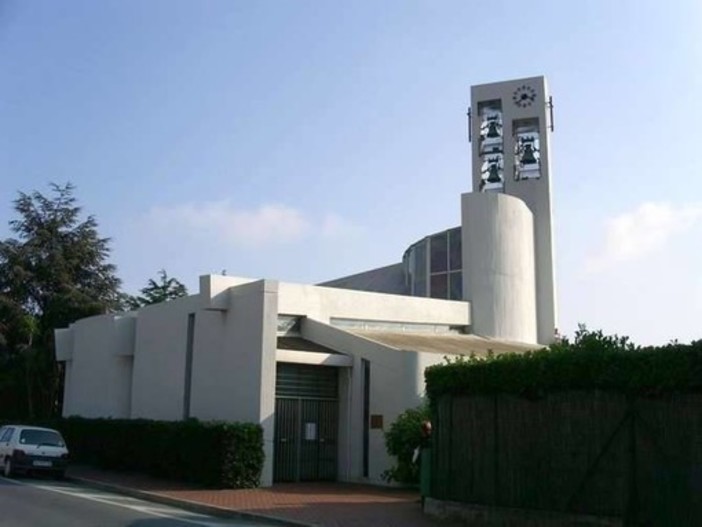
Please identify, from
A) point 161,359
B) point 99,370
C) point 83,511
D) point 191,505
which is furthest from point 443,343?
point 83,511

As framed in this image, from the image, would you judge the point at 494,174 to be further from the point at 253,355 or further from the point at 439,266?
the point at 253,355

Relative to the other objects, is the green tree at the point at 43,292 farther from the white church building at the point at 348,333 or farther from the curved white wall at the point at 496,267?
the curved white wall at the point at 496,267

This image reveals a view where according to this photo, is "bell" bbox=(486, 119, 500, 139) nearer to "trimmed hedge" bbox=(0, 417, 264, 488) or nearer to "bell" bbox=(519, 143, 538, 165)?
"bell" bbox=(519, 143, 538, 165)

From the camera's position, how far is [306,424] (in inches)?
1001

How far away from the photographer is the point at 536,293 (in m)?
35.8

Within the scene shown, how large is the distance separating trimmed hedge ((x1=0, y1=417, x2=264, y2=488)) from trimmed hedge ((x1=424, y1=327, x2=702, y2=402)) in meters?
6.79

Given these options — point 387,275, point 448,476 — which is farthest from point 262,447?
point 387,275

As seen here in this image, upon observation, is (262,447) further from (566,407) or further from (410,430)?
(566,407)

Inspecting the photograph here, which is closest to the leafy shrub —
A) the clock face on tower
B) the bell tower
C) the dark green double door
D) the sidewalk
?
the sidewalk

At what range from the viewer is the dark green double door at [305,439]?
24750mm

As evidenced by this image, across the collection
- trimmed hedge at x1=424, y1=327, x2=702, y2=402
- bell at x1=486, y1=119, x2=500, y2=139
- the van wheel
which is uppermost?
bell at x1=486, y1=119, x2=500, y2=139

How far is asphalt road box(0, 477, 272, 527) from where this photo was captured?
14.7 meters

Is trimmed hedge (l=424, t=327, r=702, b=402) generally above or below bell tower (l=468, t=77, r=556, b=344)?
below

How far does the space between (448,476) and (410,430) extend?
4.88m
